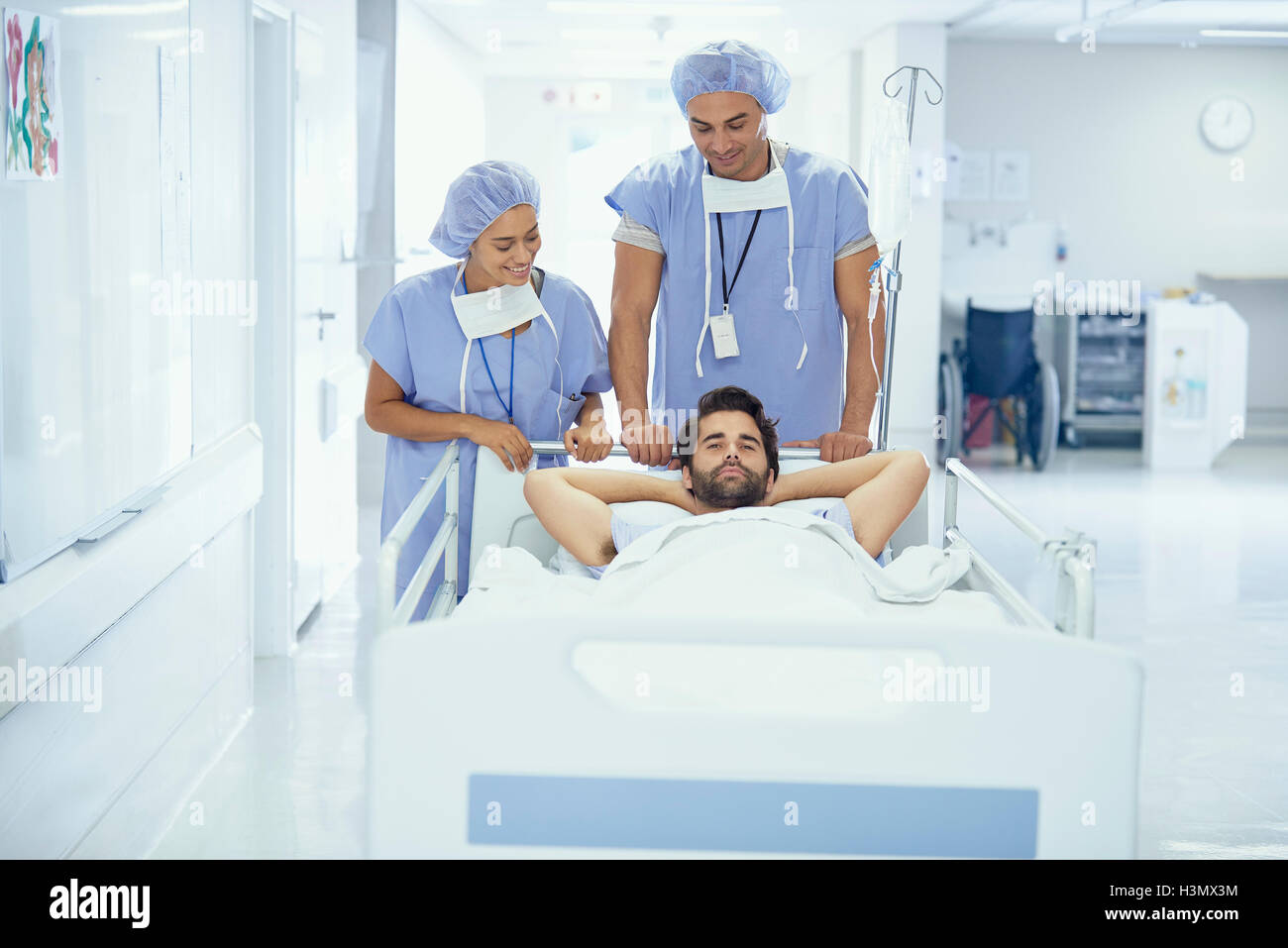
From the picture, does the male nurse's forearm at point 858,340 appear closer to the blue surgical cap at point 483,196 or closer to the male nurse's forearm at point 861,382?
the male nurse's forearm at point 861,382

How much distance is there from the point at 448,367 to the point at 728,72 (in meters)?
0.77

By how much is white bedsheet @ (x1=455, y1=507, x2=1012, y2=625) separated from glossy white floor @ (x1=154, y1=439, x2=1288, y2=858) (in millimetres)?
785

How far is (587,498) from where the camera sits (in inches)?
87.6

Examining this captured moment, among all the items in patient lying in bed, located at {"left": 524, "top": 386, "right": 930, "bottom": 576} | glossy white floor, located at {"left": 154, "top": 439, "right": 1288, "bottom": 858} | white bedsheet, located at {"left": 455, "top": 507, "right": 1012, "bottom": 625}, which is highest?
patient lying in bed, located at {"left": 524, "top": 386, "right": 930, "bottom": 576}

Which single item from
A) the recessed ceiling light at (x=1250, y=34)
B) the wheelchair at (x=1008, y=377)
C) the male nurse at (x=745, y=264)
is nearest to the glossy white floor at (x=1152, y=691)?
the wheelchair at (x=1008, y=377)

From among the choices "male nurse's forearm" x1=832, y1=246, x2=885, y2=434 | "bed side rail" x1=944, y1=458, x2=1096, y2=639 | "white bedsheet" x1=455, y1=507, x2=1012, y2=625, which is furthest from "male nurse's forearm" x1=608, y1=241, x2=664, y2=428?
"bed side rail" x1=944, y1=458, x2=1096, y2=639

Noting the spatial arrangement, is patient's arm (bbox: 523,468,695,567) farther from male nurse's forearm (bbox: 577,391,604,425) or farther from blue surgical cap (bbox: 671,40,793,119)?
blue surgical cap (bbox: 671,40,793,119)

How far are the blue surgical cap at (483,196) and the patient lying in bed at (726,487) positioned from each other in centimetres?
48

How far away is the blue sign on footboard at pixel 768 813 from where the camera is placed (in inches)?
54.7

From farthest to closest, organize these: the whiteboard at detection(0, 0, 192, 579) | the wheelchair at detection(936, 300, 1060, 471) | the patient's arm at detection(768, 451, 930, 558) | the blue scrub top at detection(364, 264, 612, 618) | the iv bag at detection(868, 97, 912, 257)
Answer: the wheelchair at detection(936, 300, 1060, 471)
the blue scrub top at detection(364, 264, 612, 618)
the patient's arm at detection(768, 451, 930, 558)
the iv bag at detection(868, 97, 912, 257)
the whiteboard at detection(0, 0, 192, 579)

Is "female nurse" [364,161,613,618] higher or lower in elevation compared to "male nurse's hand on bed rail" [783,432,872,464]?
higher

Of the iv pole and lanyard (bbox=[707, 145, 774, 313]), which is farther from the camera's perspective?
lanyard (bbox=[707, 145, 774, 313])

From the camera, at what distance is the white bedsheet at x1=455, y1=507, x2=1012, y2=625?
1704mm
